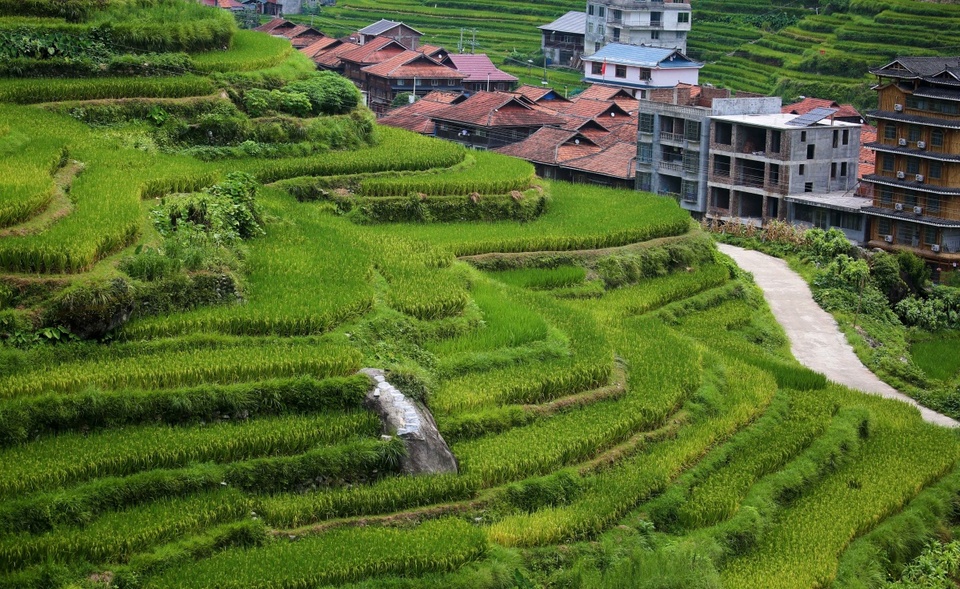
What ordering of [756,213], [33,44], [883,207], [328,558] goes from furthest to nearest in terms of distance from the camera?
[756,213]
[883,207]
[33,44]
[328,558]

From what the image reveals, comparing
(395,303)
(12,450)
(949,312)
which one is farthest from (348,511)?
(949,312)

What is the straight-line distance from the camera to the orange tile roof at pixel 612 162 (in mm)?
39344

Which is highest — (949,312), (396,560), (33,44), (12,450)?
(33,44)

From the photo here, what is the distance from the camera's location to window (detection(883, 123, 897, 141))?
34.8m

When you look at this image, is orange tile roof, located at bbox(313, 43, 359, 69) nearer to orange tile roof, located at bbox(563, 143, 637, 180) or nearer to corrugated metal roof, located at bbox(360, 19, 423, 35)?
corrugated metal roof, located at bbox(360, 19, 423, 35)

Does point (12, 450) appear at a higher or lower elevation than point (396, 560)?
higher

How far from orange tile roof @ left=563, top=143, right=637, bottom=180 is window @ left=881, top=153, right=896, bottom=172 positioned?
7.70 m

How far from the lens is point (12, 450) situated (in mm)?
13438

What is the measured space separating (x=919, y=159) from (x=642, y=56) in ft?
71.5

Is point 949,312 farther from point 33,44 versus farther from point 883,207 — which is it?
point 33,44

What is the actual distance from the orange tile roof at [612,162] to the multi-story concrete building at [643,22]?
20588 millimetres

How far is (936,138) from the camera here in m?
33.9

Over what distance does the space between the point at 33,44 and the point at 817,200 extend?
69.5 ft

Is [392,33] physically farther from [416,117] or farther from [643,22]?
[416,117]
